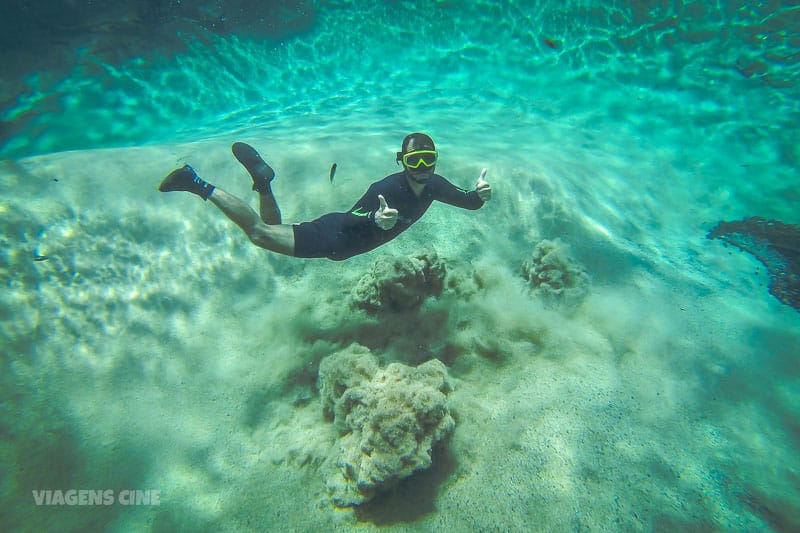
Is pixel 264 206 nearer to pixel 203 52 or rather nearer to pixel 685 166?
pixel 685 166

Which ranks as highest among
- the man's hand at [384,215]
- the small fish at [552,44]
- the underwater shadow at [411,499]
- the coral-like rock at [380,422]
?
the small fish at [552,44]

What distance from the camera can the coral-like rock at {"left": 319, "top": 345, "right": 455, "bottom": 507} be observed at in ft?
8.26

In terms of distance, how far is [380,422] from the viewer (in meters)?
2.62

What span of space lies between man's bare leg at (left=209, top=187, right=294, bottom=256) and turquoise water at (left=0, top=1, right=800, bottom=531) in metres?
0.80

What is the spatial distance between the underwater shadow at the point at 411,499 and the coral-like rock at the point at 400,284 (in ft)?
5.44

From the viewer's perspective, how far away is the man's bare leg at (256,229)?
385 centimetres

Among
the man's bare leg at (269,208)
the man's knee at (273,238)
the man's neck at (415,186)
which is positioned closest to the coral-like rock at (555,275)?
the man's neck at (415,186)

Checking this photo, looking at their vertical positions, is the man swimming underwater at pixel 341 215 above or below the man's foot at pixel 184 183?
below

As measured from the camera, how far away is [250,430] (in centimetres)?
339

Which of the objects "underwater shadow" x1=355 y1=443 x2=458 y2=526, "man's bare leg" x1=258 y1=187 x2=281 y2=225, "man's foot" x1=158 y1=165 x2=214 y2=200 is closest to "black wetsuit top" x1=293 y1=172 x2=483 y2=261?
"man's bare leg" x1=258 y1=187 x2=281 y2=225

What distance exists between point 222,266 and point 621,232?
5.77 m

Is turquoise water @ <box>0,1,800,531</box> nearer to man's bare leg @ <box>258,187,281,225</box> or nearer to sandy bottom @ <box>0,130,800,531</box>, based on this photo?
sandy bottom @ <box>0,130,800,531</box>

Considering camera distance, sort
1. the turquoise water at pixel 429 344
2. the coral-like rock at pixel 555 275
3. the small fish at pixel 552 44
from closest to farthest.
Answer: the turquoise water at pixel 429 344 < the coral-like rock at pixel 555 275 < the small fish at pixel 552 44

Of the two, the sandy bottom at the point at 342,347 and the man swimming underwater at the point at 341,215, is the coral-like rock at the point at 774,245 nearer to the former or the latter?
the sandy bottom at the point at 342,347
